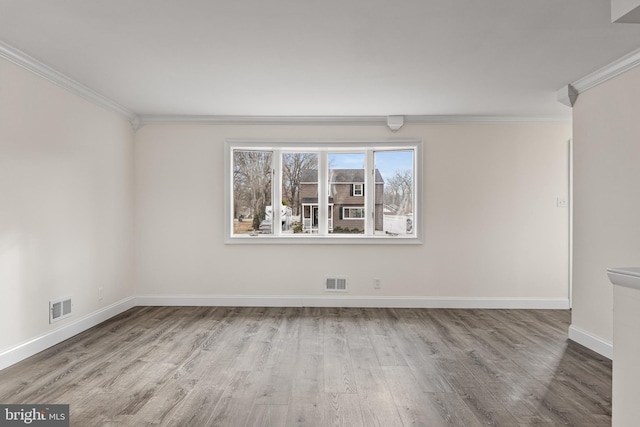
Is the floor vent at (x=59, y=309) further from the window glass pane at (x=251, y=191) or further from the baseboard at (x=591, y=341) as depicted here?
the baseboard at (x=591, y=341)

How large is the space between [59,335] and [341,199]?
357 centimetres

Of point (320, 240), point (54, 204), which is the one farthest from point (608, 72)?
point (54, 204)

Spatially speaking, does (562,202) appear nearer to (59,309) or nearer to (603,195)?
(603,195)

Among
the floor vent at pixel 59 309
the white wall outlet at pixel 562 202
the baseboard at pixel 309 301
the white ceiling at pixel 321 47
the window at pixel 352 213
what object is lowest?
the baseboard at pixel 309 301

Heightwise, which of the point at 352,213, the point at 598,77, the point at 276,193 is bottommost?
the point at 352,213

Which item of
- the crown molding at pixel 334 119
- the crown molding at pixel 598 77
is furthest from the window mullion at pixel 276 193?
the crown molding at pixel 598 77

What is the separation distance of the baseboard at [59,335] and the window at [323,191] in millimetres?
1689

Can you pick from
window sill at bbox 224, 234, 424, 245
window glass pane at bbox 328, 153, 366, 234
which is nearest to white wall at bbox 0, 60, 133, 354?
window sill at bbox 224, 234, 424, 245

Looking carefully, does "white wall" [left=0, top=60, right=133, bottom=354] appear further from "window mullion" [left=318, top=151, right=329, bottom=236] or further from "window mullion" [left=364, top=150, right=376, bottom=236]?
"window mullion" [left=364, top=150, right=376, bottom=236]

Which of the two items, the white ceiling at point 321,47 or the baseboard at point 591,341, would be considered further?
the baseboard at point 591,341

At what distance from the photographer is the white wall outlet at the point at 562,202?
5.32 m

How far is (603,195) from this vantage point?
364 cm

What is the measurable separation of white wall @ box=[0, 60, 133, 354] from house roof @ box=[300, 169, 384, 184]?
7.76 feet

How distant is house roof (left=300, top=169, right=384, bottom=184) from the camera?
560cm
